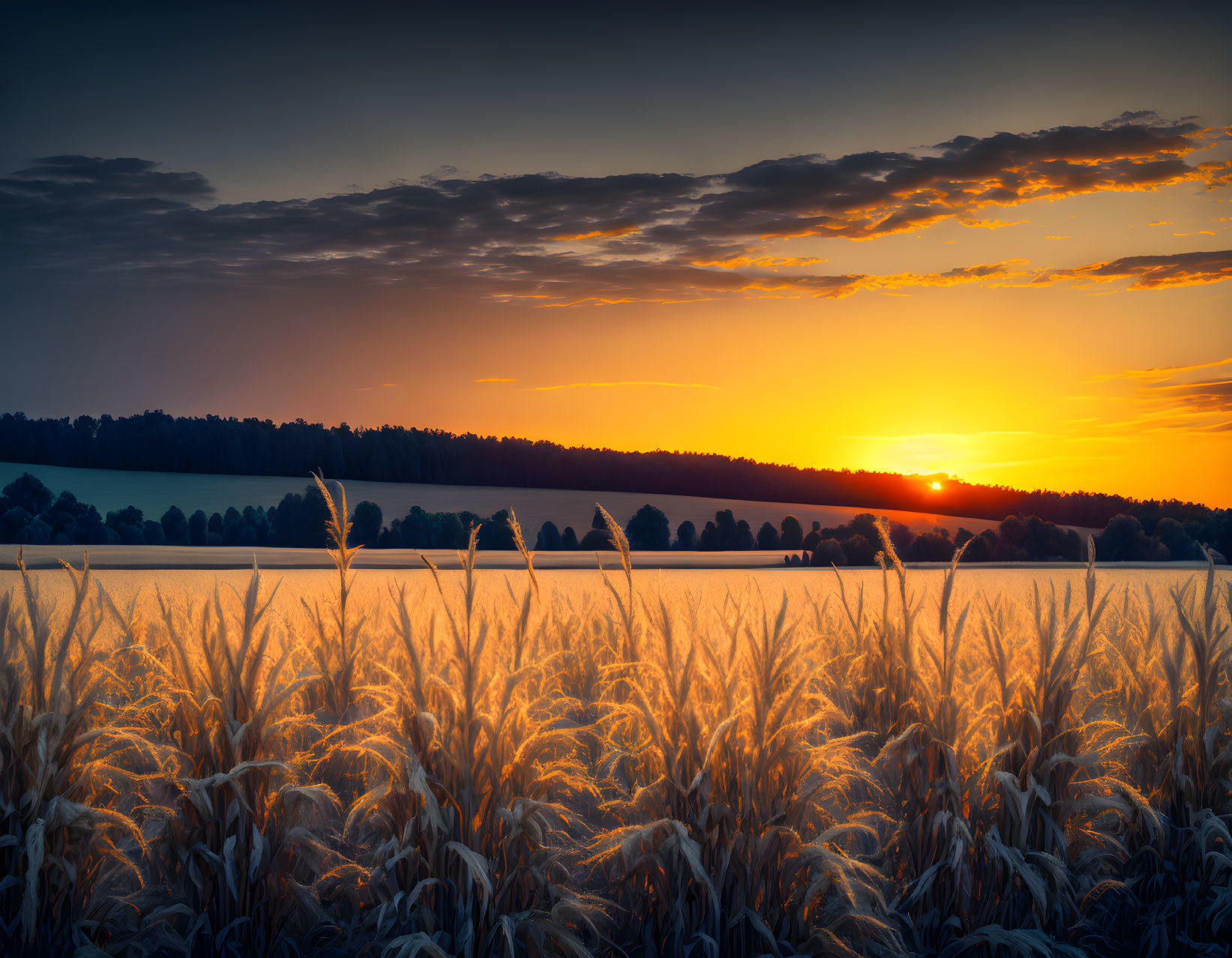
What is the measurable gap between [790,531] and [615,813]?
30154 mm

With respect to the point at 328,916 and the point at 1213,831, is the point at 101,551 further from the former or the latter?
the point at 1213,831

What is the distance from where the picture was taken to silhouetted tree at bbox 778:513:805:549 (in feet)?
106

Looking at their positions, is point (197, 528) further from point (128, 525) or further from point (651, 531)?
point (651, 531)

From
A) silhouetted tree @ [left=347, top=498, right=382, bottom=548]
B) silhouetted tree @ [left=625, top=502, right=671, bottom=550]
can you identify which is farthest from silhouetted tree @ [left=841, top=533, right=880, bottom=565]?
silhouetted tree @ [left=347, top=498, right=382, bottom=548]

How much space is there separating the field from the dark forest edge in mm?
21847

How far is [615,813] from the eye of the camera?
393 centimetres

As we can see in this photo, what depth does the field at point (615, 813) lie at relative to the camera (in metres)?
3.29

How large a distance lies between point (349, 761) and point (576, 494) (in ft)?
101

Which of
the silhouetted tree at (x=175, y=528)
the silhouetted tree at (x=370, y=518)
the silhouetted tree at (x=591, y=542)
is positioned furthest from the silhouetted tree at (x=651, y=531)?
the silhouetted tree at (x=175, y=528)

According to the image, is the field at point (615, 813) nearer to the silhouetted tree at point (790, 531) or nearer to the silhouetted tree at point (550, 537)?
the silhouetted tree at point (550, 537)

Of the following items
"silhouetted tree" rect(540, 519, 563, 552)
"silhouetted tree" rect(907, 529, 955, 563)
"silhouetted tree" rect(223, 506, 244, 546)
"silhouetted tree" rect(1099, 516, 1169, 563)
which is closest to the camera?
"silhouetted tree" rect(907, 529, 955, 563)

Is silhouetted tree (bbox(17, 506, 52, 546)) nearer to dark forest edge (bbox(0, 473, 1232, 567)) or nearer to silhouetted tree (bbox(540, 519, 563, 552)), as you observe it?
dark forest edge (bbox(0, 473, 1232, 567))

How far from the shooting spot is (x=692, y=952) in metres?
3.22

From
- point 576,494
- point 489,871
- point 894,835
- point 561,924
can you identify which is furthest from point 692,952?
point 576,494
